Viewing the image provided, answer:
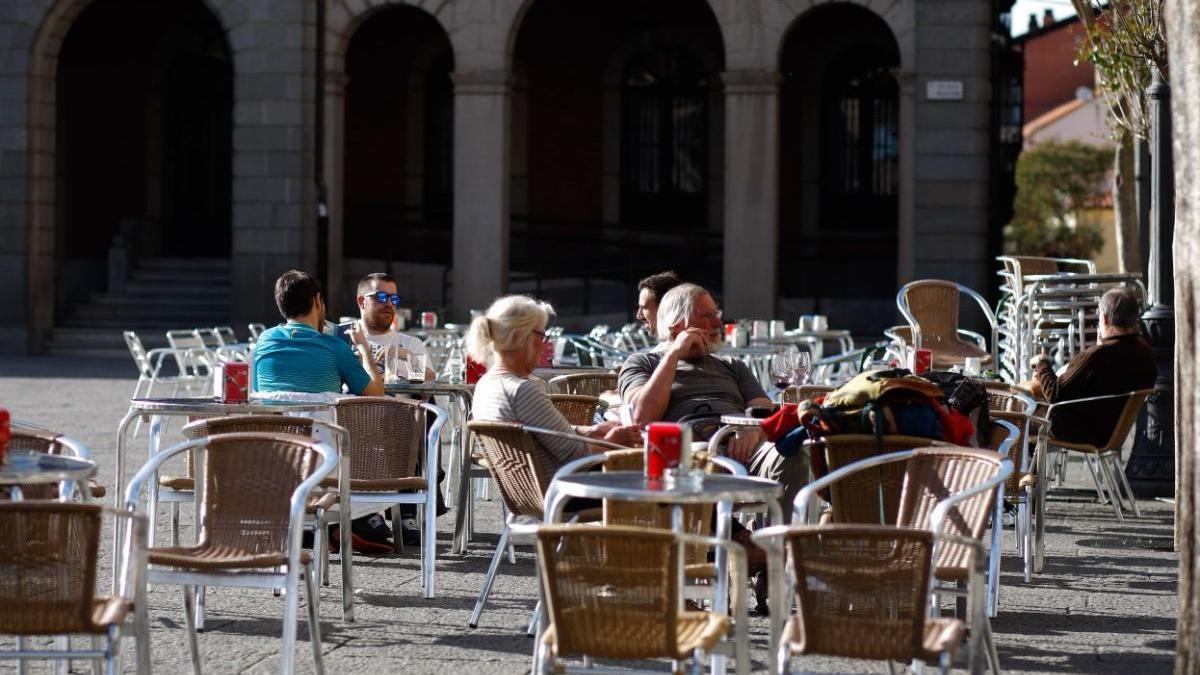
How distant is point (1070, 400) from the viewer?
985 cm

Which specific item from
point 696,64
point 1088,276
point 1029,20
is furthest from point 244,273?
point 1029,20

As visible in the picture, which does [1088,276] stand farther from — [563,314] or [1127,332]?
[563,314]

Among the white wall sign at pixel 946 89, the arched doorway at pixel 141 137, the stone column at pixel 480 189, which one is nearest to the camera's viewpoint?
the white wall sign at pixel 946 89

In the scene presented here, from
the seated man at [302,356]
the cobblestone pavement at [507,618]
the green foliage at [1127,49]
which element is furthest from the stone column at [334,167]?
the seated man at [302,356]

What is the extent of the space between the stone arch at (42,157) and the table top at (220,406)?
14644mm

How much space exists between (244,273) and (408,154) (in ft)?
14.7

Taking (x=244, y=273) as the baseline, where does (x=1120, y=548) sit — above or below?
below

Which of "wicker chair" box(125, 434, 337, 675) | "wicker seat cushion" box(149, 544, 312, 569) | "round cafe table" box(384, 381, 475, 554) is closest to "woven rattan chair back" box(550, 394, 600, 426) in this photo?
"round cafe table" box(384, 381, 475, 554)

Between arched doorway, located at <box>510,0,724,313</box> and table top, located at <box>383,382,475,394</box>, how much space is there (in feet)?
50.6

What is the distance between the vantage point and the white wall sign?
63.9ft

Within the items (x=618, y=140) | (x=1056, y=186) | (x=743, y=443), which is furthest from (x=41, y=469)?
(x=1056, y=186)

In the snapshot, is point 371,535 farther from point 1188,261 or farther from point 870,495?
point 1188,261

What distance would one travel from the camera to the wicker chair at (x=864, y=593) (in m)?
4.76

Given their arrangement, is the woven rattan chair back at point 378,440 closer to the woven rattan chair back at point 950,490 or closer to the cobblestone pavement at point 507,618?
the cobblestone pavement at point 507,618
